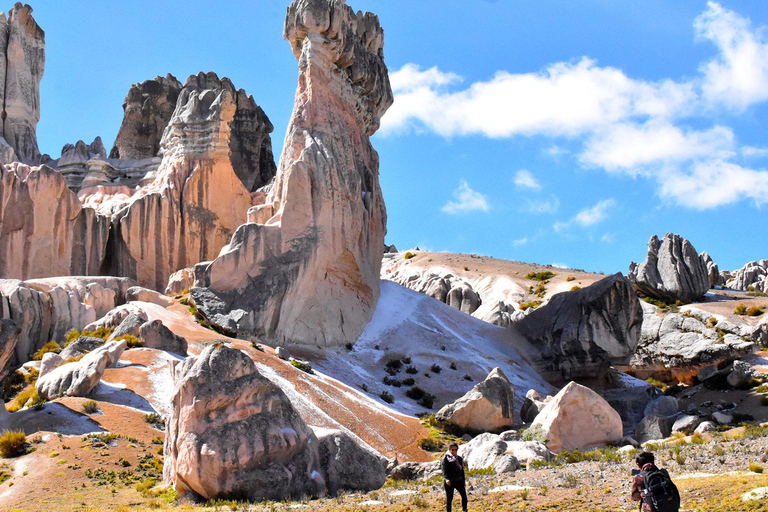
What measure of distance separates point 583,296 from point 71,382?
34.4 metres

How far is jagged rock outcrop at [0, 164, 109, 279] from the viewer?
151 feet

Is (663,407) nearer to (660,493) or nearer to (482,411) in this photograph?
(482,411)

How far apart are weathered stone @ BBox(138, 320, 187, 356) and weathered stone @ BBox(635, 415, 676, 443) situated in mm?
18549

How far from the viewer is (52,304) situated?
37.2 m

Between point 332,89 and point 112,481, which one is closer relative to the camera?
point 112,481

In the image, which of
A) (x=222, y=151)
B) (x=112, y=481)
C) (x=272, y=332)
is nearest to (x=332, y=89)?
(x=222, y=151)

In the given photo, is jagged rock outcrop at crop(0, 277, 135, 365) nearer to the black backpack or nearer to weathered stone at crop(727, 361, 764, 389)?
the black backpack

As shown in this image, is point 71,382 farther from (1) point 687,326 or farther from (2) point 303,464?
(1) point 687,326

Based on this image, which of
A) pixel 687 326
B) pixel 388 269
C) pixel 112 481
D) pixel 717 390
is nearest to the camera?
pixel 112 481

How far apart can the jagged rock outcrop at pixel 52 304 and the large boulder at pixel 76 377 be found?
5842 millimetres

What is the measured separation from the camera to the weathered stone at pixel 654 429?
103 feet

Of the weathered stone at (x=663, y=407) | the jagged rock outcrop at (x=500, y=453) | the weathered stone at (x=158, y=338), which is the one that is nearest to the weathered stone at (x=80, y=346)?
the weathered stone at (x=158, y=338)

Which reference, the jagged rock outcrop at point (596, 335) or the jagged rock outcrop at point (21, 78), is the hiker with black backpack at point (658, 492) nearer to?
the jagged rock outcrop at point (596, 335)

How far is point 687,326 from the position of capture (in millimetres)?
58250
